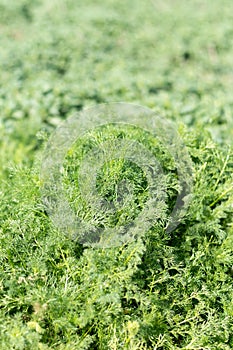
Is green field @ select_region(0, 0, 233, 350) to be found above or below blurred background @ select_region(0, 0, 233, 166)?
below

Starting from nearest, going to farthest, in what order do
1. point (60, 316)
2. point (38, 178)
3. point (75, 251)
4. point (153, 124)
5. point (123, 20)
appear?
point (60, 316) → point (75, 251) → point (38, 178) → point (153, 124) → point (123, 20)

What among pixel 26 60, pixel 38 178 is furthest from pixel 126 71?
pixel 38 178

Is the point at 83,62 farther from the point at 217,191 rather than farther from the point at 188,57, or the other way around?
the point at 217,191

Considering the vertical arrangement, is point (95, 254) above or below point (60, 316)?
above

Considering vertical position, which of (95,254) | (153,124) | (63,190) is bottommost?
(95,254)

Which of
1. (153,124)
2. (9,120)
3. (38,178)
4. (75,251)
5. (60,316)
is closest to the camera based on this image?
(60,316)

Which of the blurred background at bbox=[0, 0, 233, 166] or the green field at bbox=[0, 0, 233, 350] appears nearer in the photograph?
the green field at bbox=[0, 0, 233, 350]

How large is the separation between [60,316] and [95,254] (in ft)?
1.11

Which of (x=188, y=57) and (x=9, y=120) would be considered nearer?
(x=9, y=120)

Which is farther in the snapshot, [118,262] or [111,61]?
[111,61]

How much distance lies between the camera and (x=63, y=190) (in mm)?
2695

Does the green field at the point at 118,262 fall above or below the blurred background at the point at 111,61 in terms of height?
below

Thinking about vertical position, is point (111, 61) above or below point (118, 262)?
above

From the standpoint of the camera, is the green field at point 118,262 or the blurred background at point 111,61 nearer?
the green field at point 118,262
